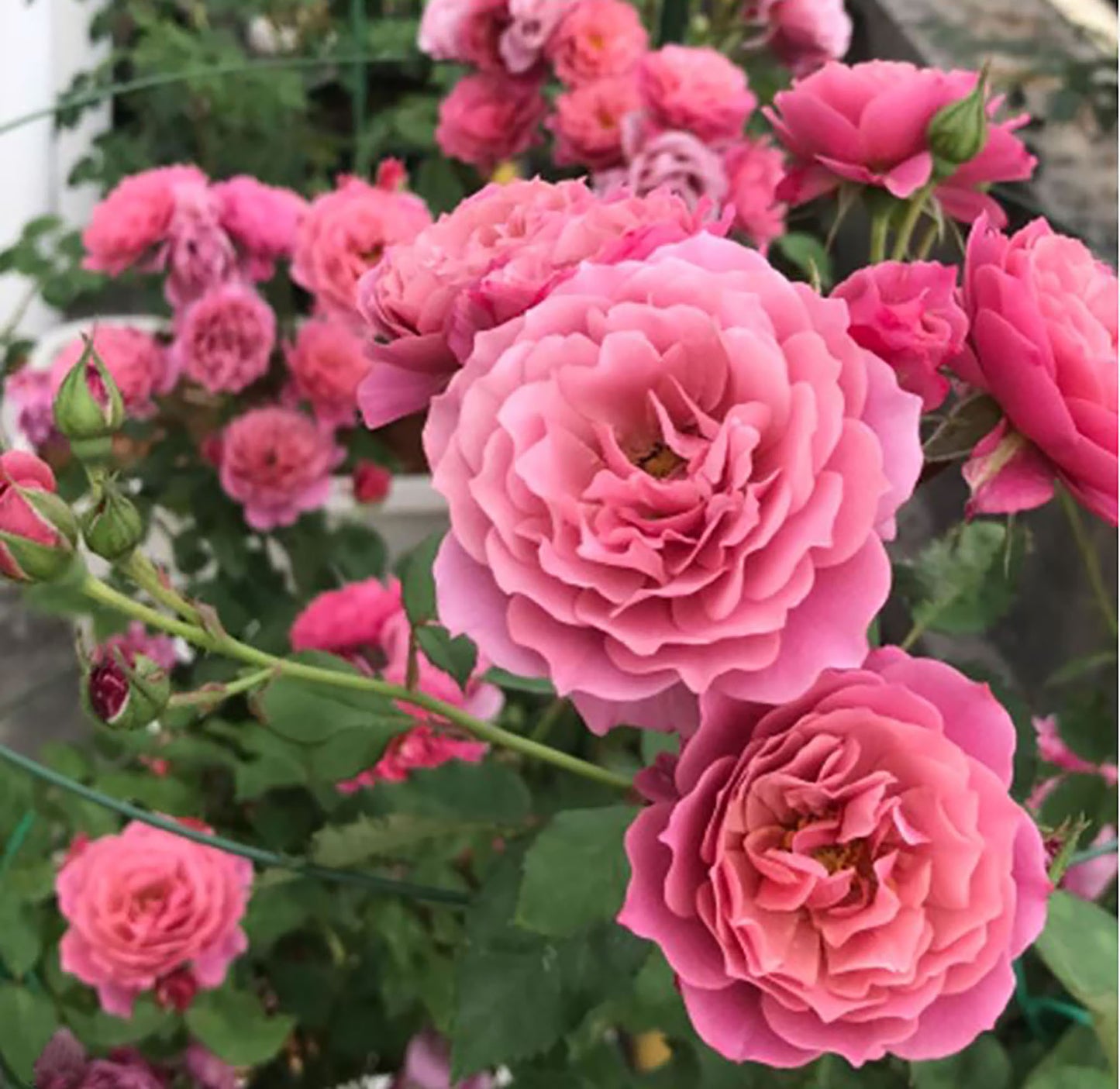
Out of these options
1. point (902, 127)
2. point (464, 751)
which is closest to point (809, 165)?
point (902, 127)

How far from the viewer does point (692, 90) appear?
881 millimetres

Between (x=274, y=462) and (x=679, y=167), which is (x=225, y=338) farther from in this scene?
(x=679, y=167)

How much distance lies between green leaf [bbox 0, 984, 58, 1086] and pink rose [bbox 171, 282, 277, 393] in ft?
1.40

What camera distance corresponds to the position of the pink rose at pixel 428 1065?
706 millimetres

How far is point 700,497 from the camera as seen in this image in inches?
11.2

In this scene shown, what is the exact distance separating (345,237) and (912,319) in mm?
602

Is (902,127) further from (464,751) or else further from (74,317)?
(74,317)

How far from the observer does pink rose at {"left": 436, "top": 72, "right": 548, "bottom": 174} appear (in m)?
0.99

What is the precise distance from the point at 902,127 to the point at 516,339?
0.18m

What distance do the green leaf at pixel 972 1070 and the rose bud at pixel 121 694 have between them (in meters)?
0.32

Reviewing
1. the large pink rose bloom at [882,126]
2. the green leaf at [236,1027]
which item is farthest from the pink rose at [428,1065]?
the large pink rose bloom at [882,126]

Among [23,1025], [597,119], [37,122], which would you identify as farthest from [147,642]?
[37,122]

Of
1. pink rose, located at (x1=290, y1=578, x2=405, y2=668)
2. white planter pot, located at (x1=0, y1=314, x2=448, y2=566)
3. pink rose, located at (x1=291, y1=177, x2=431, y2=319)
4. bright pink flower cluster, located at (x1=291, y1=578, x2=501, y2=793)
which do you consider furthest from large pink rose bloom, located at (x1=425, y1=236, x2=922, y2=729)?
white planter pot, located at (x1=0, y1=314, x2=448, y2=566)

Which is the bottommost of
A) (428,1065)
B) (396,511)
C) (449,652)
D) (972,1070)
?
(396,511)
